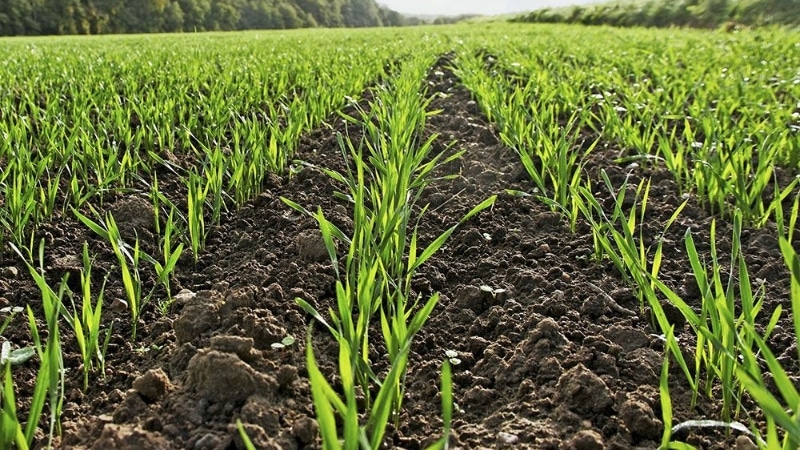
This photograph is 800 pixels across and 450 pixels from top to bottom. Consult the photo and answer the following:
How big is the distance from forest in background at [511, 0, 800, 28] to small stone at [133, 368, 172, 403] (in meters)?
16.2

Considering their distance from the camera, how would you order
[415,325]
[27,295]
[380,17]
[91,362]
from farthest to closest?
1. [380,17]
2. [27,295]
3. [91,362]
4. [415,325]

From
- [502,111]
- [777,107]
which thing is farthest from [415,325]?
[777,107]

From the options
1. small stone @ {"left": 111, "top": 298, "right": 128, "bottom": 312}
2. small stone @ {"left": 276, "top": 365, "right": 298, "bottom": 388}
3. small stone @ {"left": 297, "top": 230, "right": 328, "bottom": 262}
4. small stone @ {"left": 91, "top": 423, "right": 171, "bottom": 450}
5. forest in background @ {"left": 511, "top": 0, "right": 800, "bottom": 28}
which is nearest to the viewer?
small stone @ {"left": 91, "top": 423, "right": 171, "bottom": 450}

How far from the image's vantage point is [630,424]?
3.84 ft

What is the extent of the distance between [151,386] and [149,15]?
177ft

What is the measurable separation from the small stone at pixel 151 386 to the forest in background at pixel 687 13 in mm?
16237

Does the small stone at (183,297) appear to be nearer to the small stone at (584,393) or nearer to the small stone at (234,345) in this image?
the small stone at (234,345)

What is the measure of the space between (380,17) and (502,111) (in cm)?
8866

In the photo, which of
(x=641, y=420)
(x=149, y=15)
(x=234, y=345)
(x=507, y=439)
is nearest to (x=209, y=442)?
(x=234, y=345)

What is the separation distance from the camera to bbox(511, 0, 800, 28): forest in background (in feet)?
51.5

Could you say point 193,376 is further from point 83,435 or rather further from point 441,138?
point 441,138

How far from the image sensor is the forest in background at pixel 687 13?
15.7 metres

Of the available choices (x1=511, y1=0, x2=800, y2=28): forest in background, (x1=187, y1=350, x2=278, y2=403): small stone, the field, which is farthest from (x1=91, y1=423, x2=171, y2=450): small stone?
(x1=511, y1=0, x2=800, y2=28): forest in background

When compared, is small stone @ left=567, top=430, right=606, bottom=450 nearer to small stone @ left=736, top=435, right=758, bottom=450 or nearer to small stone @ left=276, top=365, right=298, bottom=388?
small stone @ left=736, top=435, right=758, bottom=450
